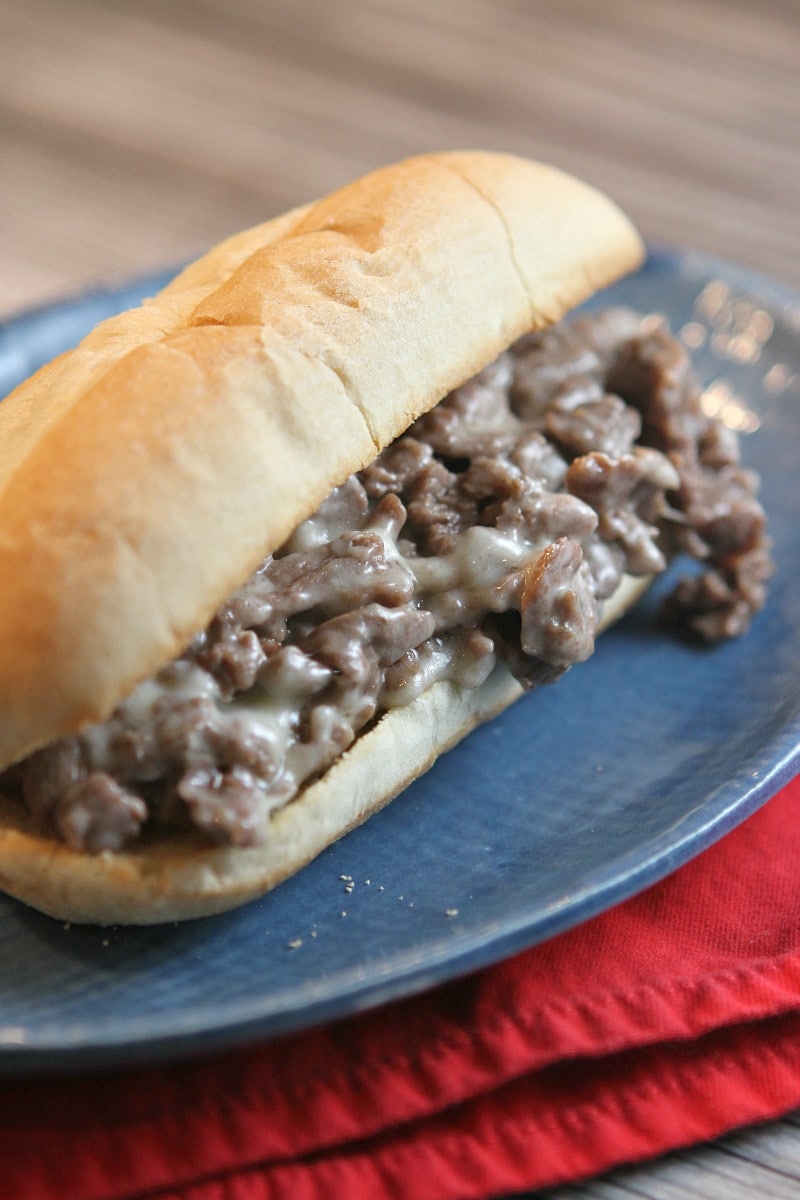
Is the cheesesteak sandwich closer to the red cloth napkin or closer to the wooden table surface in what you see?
the red cloth napkin

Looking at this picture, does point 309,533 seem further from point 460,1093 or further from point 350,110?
point 350,110

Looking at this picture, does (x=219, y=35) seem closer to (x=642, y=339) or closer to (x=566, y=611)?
(x=642, y=339)

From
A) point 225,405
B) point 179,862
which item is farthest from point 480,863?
point 225,405

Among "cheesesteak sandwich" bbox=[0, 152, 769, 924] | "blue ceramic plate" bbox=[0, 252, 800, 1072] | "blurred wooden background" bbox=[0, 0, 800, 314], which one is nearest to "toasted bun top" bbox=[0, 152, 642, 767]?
"cheesesteak sandwich" bbox=[0, 152, 769, 924]

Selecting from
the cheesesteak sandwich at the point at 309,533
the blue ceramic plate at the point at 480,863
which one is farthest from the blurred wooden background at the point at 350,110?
the blue ceramic plate at the point at 480,863

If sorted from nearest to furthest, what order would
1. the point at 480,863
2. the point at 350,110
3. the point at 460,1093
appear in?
the point at 460,1093
the point at 480,863
the point at 350,110

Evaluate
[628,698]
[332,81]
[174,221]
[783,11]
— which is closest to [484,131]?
[332,81]

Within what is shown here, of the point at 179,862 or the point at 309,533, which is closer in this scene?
the point at 179,862

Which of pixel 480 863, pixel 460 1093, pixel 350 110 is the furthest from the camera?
pixel 350 110
